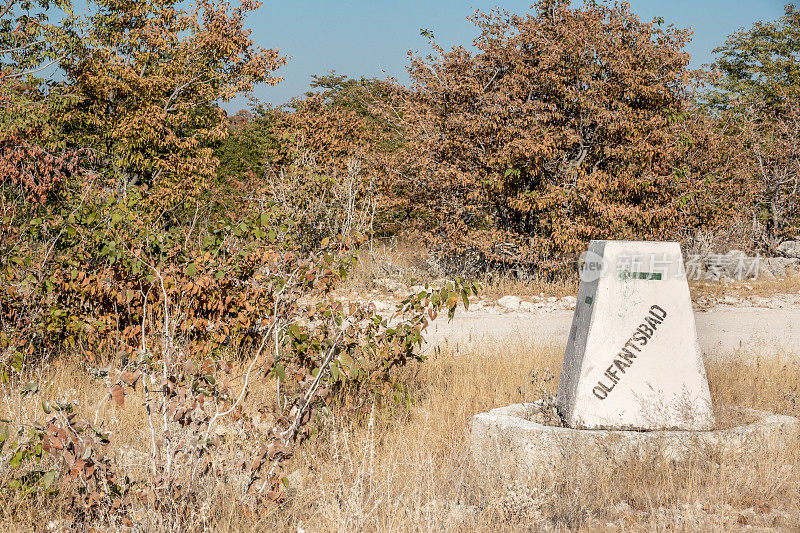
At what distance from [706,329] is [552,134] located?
396cm

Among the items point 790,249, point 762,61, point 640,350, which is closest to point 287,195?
point 640,350

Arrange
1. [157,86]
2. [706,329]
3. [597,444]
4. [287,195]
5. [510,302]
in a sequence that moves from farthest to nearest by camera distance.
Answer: [157,86] → [287,195] → [510,302] → [706,329] → [597,444]

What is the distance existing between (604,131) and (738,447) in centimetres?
856

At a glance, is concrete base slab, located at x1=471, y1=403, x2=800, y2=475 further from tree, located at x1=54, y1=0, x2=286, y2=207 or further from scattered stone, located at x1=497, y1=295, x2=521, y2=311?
tree, located at x1=54, y1=0, x2=286, y2=207

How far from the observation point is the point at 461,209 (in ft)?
39.9

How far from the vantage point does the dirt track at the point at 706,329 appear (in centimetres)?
766

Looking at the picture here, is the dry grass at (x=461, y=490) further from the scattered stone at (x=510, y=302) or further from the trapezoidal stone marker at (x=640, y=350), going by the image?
the scattered stone at (x=510, y=302)

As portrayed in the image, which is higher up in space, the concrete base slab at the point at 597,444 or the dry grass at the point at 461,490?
the concrete base slab at the point at 597,444

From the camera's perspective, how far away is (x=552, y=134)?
11.5 meters

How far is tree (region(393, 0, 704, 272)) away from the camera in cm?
1134

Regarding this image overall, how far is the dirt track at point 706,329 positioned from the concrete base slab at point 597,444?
3030 mm

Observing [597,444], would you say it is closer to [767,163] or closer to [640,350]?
[640,350]

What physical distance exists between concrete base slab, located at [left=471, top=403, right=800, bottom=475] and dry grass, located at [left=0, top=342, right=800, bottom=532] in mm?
51

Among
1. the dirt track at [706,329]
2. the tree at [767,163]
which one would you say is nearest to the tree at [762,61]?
the tree at [767,163]
